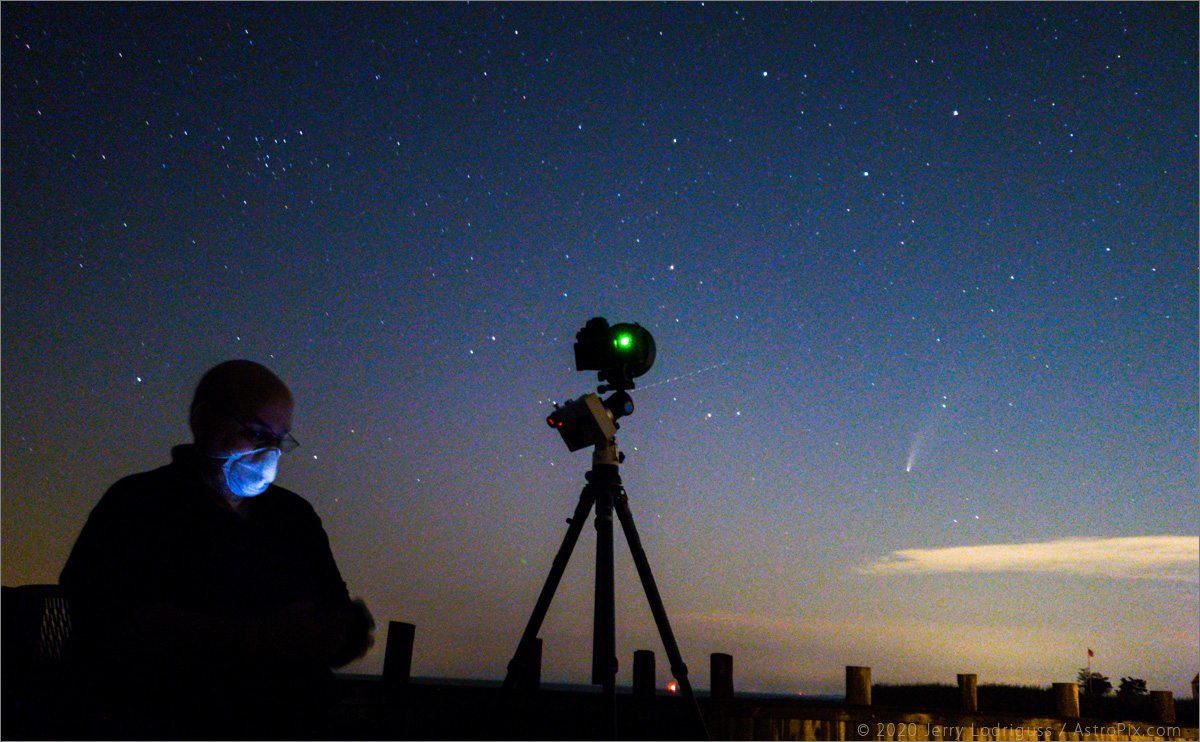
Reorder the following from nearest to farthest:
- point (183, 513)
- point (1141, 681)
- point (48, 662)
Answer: point (183, 513)
point (48, 662)
point (1141, 681)

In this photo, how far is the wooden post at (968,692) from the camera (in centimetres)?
713

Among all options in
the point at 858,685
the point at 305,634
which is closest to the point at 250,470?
the point at 305,634

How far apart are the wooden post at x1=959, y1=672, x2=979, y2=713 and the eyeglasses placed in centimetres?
690

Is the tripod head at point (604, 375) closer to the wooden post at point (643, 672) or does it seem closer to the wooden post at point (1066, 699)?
the wooden post at point (643, 672)

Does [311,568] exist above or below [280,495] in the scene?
below

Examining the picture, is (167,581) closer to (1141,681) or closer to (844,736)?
(844,736)

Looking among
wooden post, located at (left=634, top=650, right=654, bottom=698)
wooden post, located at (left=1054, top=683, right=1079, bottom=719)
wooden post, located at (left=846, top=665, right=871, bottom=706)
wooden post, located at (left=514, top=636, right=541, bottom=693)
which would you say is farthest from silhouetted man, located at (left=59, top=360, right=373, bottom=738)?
wooden post, located at (left=1054, top=683, right=1079, bottom=719)

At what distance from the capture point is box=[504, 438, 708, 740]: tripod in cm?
420

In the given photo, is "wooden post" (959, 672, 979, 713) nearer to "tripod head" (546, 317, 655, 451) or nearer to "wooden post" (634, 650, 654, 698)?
"wooden post" (634, 650, 654, 698)

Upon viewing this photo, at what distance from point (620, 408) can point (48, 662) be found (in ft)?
10.2

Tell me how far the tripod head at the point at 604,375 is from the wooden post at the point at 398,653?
59.7 inches

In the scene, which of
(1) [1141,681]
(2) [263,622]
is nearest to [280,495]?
(2) [263,622]

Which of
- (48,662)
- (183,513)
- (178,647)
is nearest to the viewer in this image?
(178,647)

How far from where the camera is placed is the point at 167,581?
196 cm
